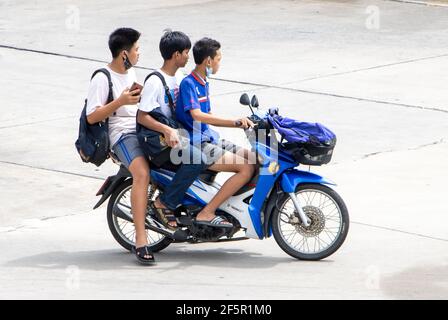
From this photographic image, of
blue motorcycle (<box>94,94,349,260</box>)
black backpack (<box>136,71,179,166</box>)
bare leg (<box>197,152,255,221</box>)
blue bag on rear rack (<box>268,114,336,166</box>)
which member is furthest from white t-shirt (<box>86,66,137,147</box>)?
blue bag on rear rack (<box>268,114,336,166</box>)

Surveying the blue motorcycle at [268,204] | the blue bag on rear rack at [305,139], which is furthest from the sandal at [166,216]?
the blue bag on rear rack at [305,139]

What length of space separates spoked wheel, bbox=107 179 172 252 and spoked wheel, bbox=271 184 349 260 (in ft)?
3.02

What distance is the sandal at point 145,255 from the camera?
877 centimetres

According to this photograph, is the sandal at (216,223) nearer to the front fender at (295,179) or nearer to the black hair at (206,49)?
the front fender at (295,179)

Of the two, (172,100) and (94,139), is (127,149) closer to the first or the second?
(94,139)

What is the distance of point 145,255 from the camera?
28.8ft

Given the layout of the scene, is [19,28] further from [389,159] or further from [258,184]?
[258,184]

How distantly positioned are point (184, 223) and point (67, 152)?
3.62 meters

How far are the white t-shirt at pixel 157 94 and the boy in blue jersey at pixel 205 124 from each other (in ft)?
0.32

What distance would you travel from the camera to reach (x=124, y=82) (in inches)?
347

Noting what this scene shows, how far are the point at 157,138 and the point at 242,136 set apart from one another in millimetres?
4160

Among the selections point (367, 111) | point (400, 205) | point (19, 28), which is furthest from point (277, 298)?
point (19, 28)

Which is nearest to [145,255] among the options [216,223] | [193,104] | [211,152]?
[216,223]

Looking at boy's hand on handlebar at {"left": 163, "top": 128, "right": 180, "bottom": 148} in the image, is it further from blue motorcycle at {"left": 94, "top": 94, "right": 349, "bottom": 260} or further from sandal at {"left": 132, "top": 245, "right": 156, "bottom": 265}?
sandal at {"left": 132, "top": 245, "right": 156, "bottom": 265}
